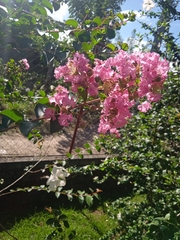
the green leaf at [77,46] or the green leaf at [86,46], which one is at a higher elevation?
the green leaf at [77,46]

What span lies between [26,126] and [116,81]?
0.31 m

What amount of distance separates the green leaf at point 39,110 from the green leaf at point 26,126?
35 millimetres

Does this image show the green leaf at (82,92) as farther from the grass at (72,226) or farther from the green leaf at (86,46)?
the grass at (72,226)

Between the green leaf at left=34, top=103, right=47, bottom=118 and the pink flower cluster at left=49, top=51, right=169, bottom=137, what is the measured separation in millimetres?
33

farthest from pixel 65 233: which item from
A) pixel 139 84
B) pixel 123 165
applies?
pixel 139 84

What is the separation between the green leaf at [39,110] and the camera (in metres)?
0.85

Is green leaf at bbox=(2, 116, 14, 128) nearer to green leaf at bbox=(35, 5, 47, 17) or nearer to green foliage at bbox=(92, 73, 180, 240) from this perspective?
green leaf at bbox=(35, 5, 47, 17)

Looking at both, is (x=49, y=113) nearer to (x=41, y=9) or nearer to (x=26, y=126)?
(x=26, y=126)

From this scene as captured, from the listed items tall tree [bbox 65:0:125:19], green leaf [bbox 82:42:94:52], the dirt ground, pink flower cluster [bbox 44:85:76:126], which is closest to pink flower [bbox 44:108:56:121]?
pink flower cluster [bbox 44:85:76:126]

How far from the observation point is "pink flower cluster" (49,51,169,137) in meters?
0.86

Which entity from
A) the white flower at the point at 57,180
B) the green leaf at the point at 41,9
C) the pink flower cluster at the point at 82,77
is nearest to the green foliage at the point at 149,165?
the white flower at the point at 57,180

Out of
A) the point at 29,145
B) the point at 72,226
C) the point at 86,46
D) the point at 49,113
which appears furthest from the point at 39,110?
the point at 29,145

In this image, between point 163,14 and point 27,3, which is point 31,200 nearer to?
point 27,3

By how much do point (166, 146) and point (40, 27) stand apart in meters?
1.33
